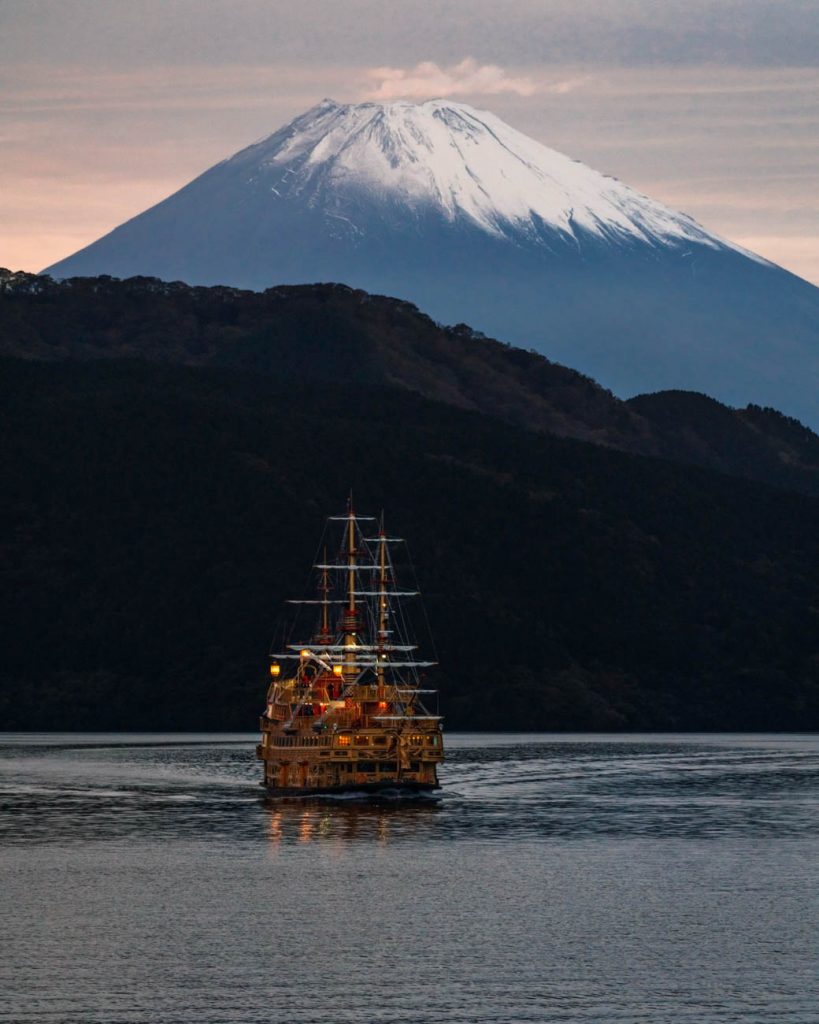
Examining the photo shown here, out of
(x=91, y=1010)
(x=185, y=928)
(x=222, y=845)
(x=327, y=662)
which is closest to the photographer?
(x=91, y=1010)

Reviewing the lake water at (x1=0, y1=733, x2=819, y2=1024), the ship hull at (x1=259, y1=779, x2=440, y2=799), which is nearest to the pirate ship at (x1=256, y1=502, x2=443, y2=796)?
the ship hull at (x1=259, y1=779, x2=440, y2=799)

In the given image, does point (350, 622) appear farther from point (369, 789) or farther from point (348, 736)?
point (369, 789)

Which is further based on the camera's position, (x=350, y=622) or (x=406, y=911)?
(x=350, y=622)

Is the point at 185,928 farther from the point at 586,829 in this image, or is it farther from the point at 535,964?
the point at 586,829

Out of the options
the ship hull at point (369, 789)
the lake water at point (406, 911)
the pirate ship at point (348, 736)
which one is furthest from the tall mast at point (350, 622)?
the lake water at point (406, 911)

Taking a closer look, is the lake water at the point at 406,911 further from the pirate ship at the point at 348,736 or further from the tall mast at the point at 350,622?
the tall mast at the point at 350,622

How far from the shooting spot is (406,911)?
323 ft

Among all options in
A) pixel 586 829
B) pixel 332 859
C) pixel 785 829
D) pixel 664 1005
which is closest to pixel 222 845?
pixel 332 859

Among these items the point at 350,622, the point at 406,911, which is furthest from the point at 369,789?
the point at 406,911

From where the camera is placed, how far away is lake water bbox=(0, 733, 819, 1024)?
7556 centimetres

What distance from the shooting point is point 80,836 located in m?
135

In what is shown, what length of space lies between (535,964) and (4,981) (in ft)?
65.8

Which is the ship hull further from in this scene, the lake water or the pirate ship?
the lake water

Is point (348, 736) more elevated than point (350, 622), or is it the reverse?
point (350, 622)
